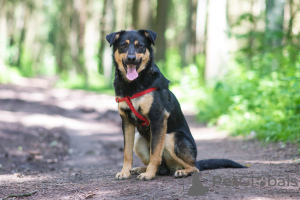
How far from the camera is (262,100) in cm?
901

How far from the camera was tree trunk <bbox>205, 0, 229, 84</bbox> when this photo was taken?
12859 millimetres

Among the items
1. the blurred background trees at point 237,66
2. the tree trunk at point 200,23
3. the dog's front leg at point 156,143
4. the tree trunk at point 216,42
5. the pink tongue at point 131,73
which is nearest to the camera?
the dog's front leg at point 156,143

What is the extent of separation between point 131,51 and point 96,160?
11.6 ft

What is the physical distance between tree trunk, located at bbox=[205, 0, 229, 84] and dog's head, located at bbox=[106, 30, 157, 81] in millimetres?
8255

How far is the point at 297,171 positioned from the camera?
4.71 meters

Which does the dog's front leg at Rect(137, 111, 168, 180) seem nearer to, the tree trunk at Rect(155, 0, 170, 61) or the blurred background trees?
the blurred background trees

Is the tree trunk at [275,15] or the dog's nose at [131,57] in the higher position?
the tree trunk at [275,15]

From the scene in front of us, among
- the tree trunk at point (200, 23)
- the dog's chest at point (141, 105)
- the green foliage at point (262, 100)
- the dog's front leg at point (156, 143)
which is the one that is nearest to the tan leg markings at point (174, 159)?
the dog's front leg at point (156, 143)

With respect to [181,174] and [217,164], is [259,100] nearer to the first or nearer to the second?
[217,164]

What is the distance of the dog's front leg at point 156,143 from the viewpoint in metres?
4.65

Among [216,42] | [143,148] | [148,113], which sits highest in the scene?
[216,42]

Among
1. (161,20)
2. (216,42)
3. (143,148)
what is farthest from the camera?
(161,20)

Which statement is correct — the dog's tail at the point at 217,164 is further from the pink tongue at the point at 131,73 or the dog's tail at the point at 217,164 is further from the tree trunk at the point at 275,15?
the tree trunk at the point at 275,15

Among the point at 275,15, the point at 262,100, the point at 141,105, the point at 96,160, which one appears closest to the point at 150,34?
the point at 141,105
